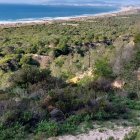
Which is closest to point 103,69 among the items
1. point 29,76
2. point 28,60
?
point 29,76

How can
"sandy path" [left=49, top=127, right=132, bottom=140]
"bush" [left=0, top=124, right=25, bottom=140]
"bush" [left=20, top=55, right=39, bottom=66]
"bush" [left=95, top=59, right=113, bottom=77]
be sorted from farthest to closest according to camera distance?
"bush" [left=20, top=55, right=39, bottom=66] < "bush" [left=95, top=59, right=113, bottom=77] < "sandy path" [left=49, top=127, right=132, bottom=140] < "bush" [left=0, top=124, right=25, bottom=140]

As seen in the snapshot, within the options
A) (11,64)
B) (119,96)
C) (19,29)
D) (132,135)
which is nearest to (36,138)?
(132,135)

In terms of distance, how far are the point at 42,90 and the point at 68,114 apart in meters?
2.45

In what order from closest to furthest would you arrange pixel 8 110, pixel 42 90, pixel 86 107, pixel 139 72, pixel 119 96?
pixel 8 110, pixel 86 107, pixel 42 90, pixel 119 96, pixel 139 72

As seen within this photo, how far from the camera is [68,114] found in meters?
12.9

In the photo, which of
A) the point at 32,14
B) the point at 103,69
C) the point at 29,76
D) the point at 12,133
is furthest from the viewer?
the point at 32,14

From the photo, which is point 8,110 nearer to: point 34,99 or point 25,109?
point 25,109

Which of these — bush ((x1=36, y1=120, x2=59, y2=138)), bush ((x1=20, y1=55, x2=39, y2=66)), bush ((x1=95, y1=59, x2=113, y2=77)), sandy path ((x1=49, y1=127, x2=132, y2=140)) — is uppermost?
bush ((x1=36, y1=120, x2=59, y2=138))

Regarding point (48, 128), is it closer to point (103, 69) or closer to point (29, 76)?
point (29, 76)

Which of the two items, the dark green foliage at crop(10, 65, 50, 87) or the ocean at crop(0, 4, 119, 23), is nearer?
the dark green foliage at crop(10, 65, 50, 87)

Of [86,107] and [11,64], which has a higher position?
[86,107]

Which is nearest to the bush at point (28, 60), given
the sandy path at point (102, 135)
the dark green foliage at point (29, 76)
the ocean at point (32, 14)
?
the dark green foliage at point (29, 76)

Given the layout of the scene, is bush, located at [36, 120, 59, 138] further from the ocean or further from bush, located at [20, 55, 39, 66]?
the ocean

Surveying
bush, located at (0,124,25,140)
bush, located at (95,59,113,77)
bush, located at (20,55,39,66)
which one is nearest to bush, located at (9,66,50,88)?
bush, located at (0,124,25,140)
